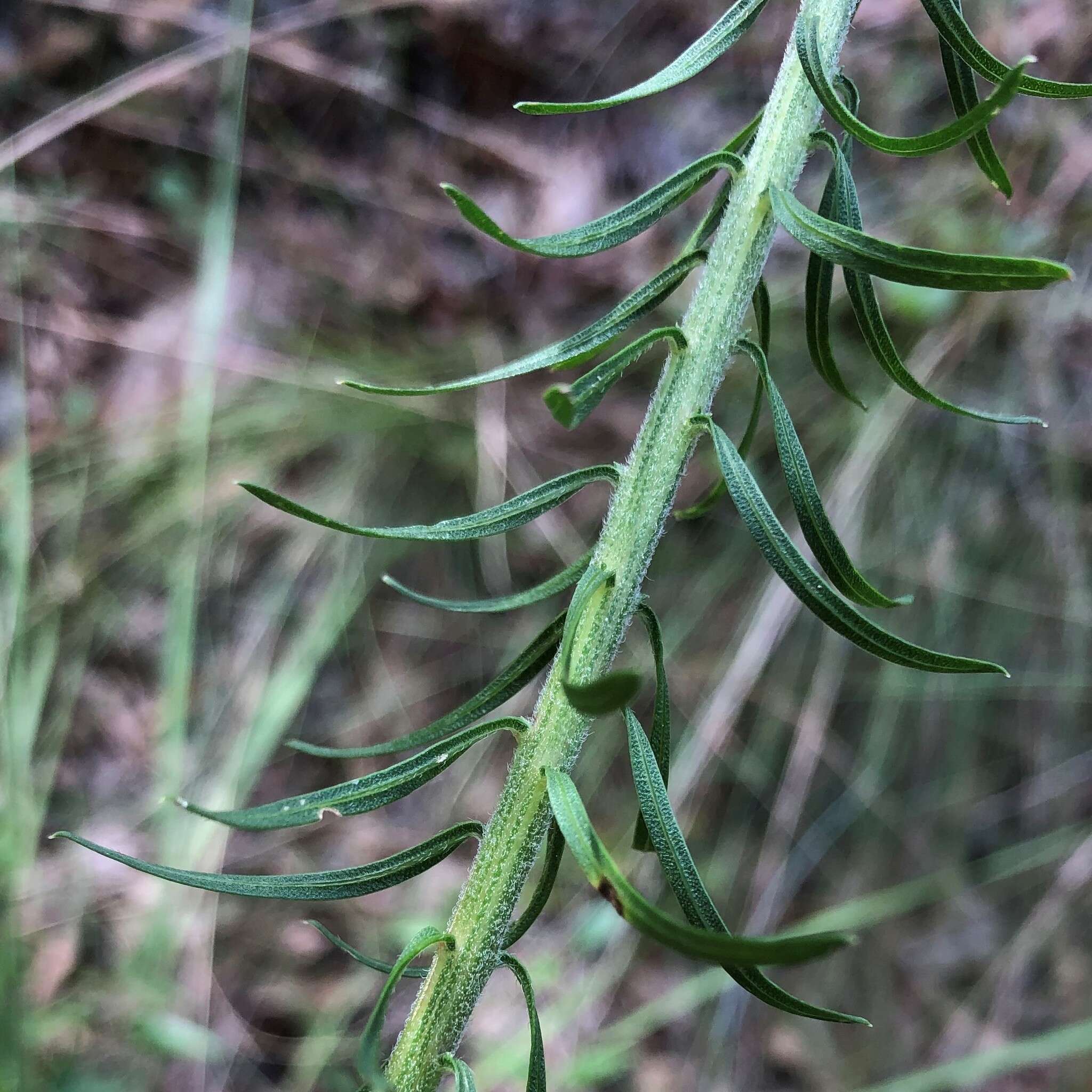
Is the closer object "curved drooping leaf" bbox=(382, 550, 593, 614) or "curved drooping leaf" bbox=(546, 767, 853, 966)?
"curved drooping leaf" bbox=(546, 767, 853, 966)

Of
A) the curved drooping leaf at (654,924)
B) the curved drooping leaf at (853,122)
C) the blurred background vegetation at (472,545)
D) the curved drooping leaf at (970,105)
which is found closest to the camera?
the curved drooping leaf at (654,924)

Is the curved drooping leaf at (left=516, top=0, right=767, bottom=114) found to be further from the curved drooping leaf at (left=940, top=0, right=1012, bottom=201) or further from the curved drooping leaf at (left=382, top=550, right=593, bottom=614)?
the curved drooping leaf at (left=382, top=550, right=593, bottom=614)

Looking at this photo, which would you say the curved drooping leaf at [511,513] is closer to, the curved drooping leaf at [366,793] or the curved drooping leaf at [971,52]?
the curved drooping leaf at [366,793]

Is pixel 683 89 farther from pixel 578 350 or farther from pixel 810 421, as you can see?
pixel 578 350

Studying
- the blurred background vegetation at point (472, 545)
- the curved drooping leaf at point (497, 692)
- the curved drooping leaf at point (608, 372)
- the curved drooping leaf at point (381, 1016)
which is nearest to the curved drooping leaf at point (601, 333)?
the curved drooping leaf at point (608, 372)

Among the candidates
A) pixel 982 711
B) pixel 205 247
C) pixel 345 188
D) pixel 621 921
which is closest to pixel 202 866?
pixel 621 921

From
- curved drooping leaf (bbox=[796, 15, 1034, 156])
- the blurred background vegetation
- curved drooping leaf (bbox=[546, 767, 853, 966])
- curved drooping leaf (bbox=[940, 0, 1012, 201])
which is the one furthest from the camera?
the blurred background vegetation

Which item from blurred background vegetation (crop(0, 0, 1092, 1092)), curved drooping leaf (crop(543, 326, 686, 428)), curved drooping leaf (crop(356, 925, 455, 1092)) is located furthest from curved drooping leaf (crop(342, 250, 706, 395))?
blurred background vegetation (crop(0, 0, 1092, 1092))
